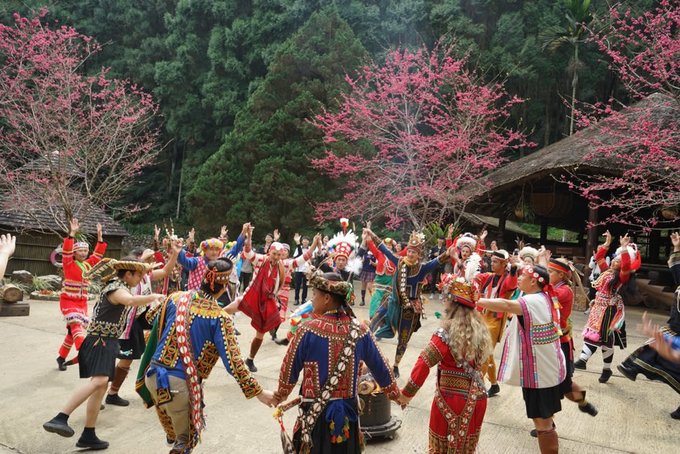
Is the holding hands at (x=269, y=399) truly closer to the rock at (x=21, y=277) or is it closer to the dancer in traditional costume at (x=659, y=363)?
the dancer in traditional costume at (x=659, y=363)

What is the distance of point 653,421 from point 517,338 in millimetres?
2690

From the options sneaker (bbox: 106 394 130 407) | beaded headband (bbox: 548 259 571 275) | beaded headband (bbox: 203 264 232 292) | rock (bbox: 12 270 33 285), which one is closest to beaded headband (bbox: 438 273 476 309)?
beaded headband (bbox: 203 264 232 292)

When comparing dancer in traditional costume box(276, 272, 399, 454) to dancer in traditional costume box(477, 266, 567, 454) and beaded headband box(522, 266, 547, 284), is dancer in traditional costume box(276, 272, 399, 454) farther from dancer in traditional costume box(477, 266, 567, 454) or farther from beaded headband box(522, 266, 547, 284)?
beaded headband box(522, 266, 547, 284)

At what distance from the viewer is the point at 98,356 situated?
4.55 m

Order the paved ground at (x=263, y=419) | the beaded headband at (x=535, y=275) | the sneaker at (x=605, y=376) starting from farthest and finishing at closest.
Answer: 1. the sneaker at (x=605, y=376)
2. the paved ground at (x=263, y=419)
3. the beaded headband at (x=535, y=275)

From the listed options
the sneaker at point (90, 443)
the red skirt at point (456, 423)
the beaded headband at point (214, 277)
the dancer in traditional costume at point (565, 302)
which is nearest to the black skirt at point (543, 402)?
the red skirt at point (456, 423)

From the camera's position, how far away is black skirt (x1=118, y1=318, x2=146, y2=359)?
5.51 metres

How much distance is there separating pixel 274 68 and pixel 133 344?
1758cm

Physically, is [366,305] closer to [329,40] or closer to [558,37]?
[329,40]

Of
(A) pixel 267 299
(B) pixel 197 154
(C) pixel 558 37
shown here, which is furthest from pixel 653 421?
(B) pixel 197 154

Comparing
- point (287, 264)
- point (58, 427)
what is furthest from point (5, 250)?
point (287, 264)

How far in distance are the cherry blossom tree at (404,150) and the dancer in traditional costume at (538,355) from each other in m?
12.7

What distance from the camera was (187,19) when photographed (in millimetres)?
26906

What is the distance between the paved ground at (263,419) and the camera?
4.64m
